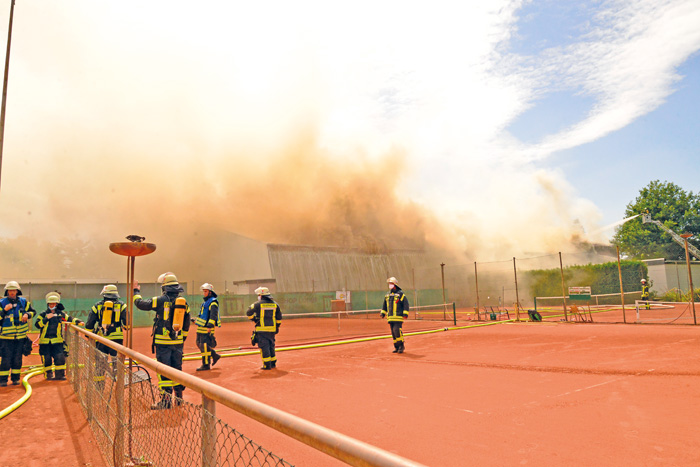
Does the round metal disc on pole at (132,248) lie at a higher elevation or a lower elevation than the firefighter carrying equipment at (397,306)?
higher

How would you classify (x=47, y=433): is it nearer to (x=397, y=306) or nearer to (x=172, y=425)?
(x=172, y=425)

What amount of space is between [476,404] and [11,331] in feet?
29.3

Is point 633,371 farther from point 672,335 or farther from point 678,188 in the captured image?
point 678,188

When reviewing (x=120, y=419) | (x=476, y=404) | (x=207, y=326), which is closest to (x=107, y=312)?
(x=207, y=326)

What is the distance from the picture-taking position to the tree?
198 feet

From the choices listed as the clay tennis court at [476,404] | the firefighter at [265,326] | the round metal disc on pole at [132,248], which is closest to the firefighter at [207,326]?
the clay tennis court at [476,404]

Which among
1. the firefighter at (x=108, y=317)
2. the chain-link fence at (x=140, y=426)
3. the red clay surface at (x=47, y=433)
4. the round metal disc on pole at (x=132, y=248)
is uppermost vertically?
the round metal disc on pole at (x=132, y=248)

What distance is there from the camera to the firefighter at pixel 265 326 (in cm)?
963

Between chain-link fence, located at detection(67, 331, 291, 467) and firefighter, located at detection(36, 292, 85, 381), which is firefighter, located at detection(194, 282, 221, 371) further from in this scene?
chain-link fence, located at detection(67, 331, 291, 467)

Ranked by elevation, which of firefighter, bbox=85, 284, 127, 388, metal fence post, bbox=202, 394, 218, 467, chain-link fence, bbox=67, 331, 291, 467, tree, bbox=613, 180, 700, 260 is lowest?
chain-link fence, bbox=67, 331, 291, 467

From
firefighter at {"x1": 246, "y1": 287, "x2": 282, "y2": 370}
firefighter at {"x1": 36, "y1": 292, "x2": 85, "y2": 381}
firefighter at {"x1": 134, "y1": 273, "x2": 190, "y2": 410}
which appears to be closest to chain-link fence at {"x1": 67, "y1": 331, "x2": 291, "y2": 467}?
firefighter at {"x1": 134, "y1": 273, "x2": 190, "y2": 410}

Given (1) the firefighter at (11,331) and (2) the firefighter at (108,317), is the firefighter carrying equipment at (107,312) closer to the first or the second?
(2) the firefighter at (108,317)

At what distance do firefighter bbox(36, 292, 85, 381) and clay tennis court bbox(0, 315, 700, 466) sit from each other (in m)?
0.63

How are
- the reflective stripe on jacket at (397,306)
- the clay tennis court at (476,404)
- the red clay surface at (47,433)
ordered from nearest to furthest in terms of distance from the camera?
the clay tennis court at (476,404)
the red clay surface at (47,433)
the reflective stripe on jacket at (397,306)
